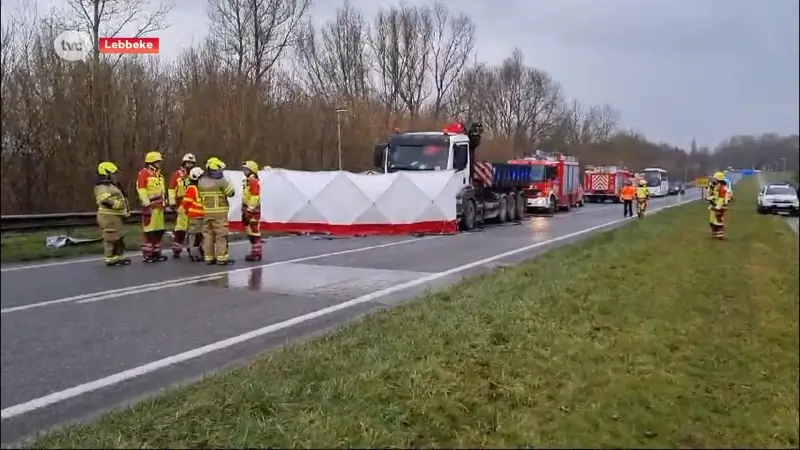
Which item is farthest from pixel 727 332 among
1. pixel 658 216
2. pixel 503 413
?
pixel 658 216

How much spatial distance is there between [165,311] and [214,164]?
404 cm

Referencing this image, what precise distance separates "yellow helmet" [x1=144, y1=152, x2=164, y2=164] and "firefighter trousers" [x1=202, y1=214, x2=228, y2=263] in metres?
8.48

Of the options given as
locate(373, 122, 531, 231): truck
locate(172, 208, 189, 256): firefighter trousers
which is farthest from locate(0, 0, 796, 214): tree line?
locate(373, 122, 531, 231): truck

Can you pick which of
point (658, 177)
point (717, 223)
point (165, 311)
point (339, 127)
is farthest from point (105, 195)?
point (717, 223)

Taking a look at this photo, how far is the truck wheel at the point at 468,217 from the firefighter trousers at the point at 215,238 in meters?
10.5

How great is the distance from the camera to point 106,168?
3.19 metres

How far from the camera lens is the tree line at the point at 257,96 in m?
2.58

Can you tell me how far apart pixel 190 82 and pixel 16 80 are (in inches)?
45.3

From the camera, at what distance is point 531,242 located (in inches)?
721

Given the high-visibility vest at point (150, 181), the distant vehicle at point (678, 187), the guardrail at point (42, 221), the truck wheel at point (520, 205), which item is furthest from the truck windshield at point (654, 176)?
the truck wheel at point (520, 205)

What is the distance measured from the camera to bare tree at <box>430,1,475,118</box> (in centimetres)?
486

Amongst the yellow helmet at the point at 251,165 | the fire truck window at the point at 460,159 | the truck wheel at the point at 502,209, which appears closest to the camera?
the yellow helmet at the point at 251,165

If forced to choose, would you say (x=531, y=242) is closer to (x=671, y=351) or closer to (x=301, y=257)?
(x=301, y=257)

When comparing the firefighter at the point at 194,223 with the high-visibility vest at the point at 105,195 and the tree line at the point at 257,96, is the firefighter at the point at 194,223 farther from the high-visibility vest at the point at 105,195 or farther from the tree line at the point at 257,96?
the high-visibility vest at the point at 105,195
